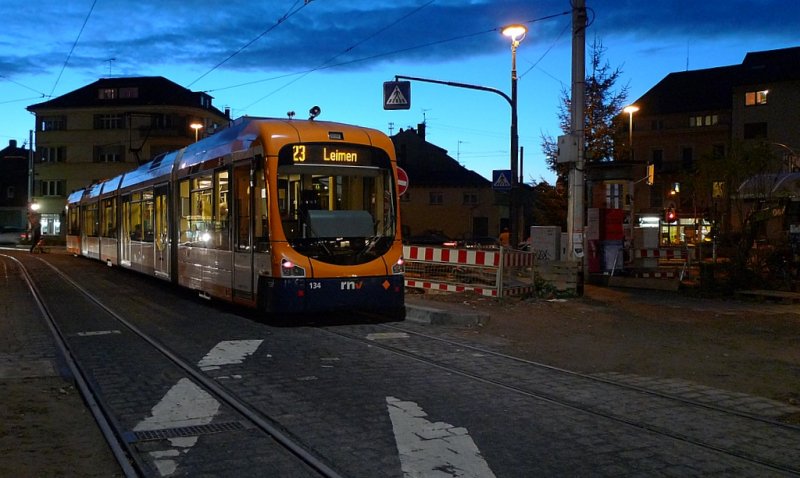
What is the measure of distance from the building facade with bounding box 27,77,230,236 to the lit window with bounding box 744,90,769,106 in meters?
47.4

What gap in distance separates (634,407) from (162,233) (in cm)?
1319

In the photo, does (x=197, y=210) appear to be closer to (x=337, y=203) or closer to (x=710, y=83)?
(x=337, y=203)

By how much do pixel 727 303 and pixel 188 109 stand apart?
197 feet

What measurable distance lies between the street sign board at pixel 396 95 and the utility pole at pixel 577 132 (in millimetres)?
5998

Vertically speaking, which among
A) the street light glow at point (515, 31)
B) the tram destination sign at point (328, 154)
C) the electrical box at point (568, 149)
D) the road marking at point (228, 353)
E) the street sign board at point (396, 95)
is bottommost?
the road marking at point (228, 353)

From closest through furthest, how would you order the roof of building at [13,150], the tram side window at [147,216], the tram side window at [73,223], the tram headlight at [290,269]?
the tram headlight at [290,269] < the tram side window at [147,216] < the tram side window at [73,223] < the roof of building at [13,150]

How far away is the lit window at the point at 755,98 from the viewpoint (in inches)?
2325

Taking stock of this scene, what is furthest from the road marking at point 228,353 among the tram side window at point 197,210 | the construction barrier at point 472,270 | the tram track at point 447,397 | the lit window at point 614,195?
the lit window at point 614,195

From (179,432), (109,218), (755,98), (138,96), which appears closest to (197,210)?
(179,432)

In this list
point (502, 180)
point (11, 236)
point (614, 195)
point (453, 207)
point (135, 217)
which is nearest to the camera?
point (502, 180)

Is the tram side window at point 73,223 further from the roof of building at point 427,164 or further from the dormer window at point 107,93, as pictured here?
the dormer window at point 107,93

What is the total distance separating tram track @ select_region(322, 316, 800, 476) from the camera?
18.6 feet

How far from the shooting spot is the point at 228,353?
9453 millimetres

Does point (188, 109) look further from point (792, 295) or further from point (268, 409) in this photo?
point (268, 409)
